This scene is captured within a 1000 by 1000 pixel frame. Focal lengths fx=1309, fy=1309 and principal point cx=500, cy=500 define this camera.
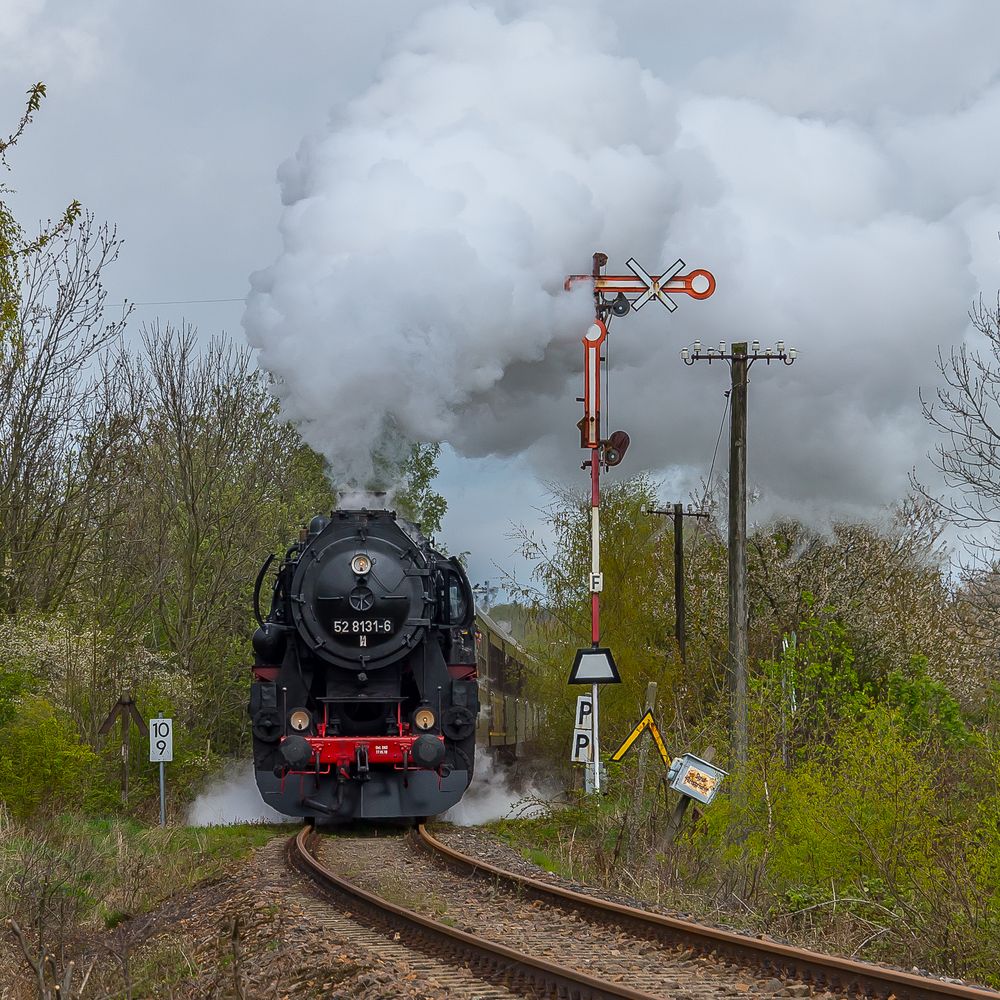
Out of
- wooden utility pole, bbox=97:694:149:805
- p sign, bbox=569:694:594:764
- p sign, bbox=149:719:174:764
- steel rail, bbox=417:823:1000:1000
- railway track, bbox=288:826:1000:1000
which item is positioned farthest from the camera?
wooden utility pole, bbox=97:694:149:805

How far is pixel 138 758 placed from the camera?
22.0 metres

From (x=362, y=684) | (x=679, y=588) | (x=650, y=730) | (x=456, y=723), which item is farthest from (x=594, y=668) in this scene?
(x=679, y=588)

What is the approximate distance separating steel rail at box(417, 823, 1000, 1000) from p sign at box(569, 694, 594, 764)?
4.79m

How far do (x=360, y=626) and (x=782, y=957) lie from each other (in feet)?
28.8

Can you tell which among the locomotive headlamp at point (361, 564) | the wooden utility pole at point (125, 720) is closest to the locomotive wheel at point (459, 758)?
the locomotive headlamp at point (361, 564)

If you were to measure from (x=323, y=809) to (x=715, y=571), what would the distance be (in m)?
18.0

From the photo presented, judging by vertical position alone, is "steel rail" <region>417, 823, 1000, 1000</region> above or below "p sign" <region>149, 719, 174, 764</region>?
below

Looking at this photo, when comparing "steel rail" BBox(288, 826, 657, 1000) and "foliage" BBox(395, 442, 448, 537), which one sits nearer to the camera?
"steel rail" BBox(288, 826, 657, 1000)

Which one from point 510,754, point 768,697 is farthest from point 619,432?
point 510,754

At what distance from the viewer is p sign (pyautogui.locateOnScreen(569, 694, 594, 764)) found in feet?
47.3

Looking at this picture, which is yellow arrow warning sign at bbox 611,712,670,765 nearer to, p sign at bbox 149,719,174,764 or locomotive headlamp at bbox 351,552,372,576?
locomotive headlamp at bbox 351,552,372,576

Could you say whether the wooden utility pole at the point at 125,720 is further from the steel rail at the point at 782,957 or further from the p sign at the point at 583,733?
the steel rail at the point at 782,957

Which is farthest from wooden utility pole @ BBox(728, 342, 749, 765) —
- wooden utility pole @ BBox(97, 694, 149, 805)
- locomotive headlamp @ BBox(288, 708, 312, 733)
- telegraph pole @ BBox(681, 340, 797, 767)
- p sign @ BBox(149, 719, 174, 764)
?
wooden utility pole @ BBox(97, 694, 149, 805)

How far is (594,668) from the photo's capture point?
46.1 feet
